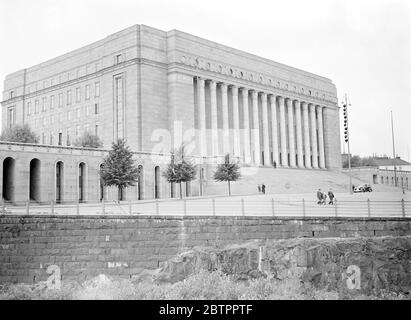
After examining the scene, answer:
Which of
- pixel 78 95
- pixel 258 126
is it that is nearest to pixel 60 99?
pixel 78 95

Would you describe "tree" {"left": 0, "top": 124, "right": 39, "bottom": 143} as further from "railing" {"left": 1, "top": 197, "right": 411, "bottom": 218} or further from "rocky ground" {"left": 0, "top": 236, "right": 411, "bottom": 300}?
"rocky ground" {"left": 0, "top": 236, "right": 411, "bottom": 300}

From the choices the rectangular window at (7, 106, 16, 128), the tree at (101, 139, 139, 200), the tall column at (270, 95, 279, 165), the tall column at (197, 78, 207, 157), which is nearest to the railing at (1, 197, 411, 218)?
the tree at (101, 139, 139, 200)

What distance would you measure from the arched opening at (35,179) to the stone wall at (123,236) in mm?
30162

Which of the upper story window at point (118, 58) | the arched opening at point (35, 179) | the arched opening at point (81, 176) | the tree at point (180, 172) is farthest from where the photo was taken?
the upper story window at point (118, 58)

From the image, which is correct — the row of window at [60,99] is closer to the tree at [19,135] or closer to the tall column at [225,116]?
the tree at [19,135]

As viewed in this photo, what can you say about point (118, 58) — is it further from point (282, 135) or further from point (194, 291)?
point (194, 291)

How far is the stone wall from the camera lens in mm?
26688

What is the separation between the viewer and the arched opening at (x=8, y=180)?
5547 centimetres

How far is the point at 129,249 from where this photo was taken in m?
26.8

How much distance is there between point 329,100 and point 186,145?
4749 centimetres

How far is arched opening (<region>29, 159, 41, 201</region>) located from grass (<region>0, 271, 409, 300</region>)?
32.5 metres

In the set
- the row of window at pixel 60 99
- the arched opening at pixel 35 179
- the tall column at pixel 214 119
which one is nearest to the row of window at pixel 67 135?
the row of window at pixel 60 99

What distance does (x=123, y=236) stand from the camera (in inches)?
1060
